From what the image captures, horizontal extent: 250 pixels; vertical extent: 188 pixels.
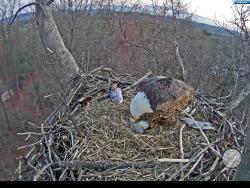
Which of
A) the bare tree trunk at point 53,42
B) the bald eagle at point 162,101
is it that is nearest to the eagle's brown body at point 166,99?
the bald eagle at point 162,101

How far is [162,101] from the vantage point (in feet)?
7.78

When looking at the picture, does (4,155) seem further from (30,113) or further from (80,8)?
(80,8)

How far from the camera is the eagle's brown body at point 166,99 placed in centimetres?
236

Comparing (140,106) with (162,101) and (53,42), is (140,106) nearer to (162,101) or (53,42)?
(162,101)

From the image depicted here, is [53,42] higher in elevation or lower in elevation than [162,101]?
higher

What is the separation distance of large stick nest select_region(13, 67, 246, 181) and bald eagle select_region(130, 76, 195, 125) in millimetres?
75

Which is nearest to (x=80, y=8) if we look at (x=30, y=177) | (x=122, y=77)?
(x=122, y=77)

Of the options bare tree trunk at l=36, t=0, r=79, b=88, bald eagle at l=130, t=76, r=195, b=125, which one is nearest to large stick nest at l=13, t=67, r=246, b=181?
bald eagle at l=130, t=76, r=195, b=125

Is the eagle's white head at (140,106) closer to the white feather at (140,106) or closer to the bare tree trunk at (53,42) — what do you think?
the white feather at (140,106)

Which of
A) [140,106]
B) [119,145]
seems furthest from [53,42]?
[119,145]

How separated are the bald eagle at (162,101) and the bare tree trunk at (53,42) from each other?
4.54 feet

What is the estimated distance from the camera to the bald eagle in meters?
2.36

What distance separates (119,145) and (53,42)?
1847 mm

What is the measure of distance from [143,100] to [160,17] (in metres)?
3.15
